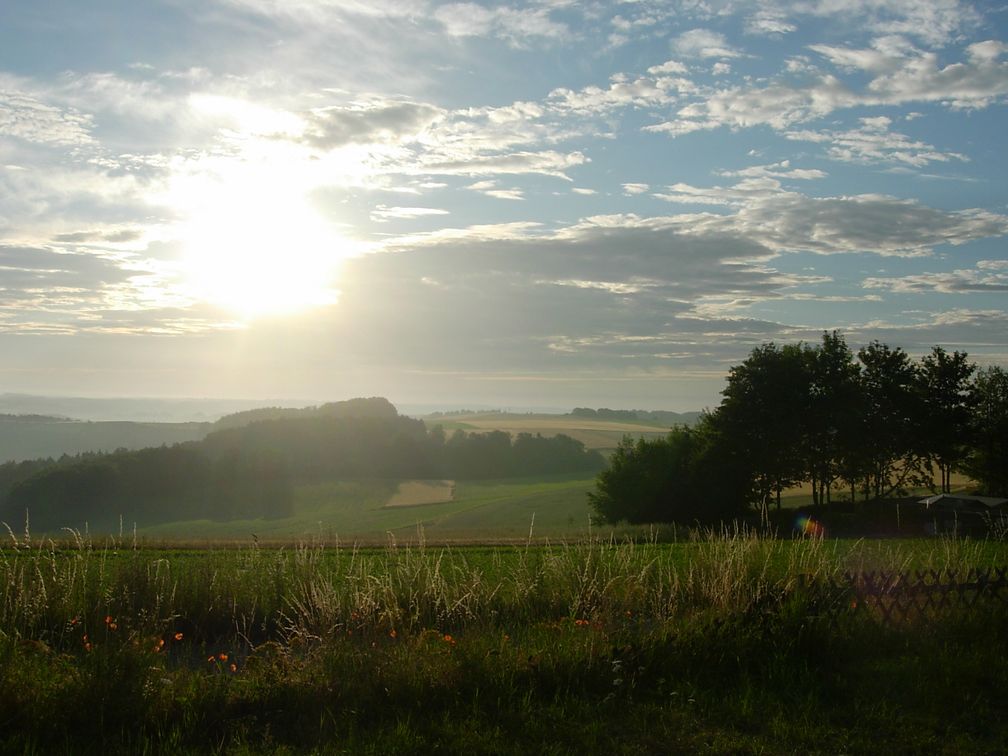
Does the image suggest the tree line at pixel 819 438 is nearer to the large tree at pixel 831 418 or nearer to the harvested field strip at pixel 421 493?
the large tree at pixel 831 418

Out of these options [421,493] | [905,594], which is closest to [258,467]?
[421,493]

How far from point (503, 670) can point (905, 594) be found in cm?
560

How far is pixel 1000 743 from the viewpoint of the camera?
21.2 feet

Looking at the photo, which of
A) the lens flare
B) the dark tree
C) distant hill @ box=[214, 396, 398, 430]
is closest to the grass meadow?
the lens flare

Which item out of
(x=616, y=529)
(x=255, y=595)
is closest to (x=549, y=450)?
(x=616, y=529)

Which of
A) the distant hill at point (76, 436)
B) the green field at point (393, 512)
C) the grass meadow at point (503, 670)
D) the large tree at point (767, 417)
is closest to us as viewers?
the grass meadow at point (503, 670)

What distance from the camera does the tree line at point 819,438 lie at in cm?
4962

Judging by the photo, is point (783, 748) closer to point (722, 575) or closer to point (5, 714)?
point (722, 575)

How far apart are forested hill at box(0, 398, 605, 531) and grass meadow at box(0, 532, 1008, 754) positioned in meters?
66.1

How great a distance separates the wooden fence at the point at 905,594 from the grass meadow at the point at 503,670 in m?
0.11

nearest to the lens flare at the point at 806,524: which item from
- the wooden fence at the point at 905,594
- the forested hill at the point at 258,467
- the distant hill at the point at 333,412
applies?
the wooden fence at the point at 905,594

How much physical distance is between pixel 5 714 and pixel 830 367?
51708 millimetres

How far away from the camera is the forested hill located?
247ft

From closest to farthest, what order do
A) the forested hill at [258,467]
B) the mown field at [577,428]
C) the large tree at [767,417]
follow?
the large tree at [767,417]
the forested hill at [258,467]
the mown field at [577,428]
